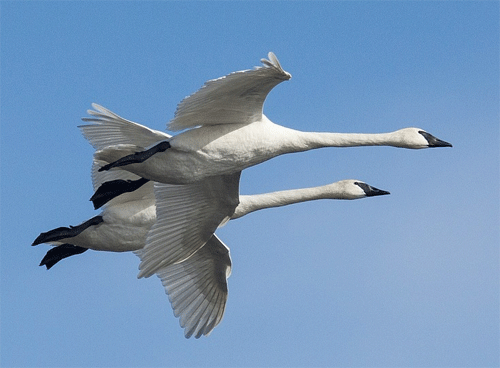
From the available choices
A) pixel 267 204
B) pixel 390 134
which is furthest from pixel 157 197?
pixel 390 134

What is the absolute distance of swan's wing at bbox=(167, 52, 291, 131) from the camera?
18422 mm

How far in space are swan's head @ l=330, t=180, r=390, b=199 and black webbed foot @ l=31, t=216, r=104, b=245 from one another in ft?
14.2

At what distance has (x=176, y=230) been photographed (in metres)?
22.3

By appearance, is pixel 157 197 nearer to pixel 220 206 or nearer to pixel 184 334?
pixel 220 206

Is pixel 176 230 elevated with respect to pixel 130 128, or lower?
lower

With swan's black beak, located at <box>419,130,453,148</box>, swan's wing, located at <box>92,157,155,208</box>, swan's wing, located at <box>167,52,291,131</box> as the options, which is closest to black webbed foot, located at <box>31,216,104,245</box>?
swan's wing, located at <box>92,157,155,208</box>

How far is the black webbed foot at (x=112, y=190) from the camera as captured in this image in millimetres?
21833

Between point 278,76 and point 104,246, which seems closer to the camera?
point 278,76

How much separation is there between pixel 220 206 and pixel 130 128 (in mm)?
2151

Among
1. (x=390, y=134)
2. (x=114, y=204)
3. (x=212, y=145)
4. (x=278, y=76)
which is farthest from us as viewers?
(x=114, y=204)

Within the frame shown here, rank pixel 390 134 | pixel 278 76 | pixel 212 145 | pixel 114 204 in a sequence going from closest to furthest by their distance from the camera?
pixel 278 76 < pixel 212 145 < pixel 390 134 < pixel 114 204

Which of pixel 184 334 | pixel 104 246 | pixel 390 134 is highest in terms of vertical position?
pixel 390 134

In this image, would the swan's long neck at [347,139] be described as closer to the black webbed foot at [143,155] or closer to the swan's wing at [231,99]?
the swan's wing at [231,99]

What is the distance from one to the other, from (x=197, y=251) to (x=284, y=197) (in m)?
1.87
